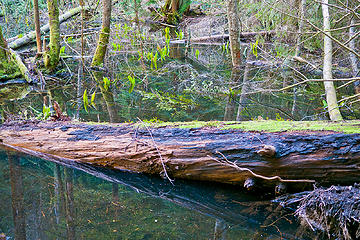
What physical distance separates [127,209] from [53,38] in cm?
643

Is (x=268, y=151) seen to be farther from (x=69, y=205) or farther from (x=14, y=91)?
(x=14, y=91)

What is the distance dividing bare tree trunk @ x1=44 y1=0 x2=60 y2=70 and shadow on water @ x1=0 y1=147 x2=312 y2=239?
5143mm

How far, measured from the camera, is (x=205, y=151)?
3.02 metres

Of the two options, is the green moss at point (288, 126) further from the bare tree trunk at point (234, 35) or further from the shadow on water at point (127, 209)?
the bare tree trunk at point (234, 35)

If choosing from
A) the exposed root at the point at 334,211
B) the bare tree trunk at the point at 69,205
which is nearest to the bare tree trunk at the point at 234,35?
the bare tree trunk at the point at 69,205

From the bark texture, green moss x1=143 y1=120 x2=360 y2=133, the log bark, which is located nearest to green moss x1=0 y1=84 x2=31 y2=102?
the bark texture

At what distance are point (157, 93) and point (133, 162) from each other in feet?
11.8

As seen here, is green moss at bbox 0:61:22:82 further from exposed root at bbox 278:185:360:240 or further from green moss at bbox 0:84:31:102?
exposed root at bbox 278:185:360:240

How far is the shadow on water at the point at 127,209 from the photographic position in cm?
240

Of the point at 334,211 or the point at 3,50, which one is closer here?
the point at 334,211

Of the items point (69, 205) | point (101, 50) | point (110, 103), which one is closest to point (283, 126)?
point (69, 205)

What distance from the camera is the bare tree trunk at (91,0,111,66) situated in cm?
768

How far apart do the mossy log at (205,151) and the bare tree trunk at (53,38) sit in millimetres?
4402

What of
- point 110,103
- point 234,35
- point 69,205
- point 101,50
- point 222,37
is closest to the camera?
point 69,205
